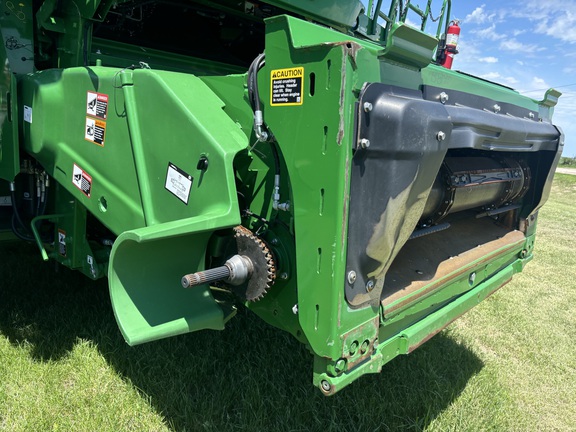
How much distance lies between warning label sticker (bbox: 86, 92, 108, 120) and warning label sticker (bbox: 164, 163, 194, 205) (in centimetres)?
45

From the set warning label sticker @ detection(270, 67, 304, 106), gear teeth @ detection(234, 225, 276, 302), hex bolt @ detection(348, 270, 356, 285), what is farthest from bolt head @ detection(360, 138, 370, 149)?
gear teeth @ detection(234, 225, 276, 302)

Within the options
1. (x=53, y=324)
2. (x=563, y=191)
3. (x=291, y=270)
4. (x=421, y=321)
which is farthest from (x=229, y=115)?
(x=563, y=191)

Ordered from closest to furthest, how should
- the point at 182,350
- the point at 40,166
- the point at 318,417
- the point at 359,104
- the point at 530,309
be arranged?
the point at 359,104, the point at 318,417, the point at 40,166, the point at 182,350, the point at 530,309

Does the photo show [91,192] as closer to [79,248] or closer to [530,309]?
[79,248]

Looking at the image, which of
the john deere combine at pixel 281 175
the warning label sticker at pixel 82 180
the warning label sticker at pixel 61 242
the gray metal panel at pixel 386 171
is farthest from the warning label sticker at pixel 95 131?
the gray metal panel at pixel 386 171

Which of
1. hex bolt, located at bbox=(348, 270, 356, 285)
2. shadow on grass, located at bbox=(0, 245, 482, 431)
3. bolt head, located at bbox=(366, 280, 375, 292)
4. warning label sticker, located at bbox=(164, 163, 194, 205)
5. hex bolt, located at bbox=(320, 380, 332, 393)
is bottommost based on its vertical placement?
shadow on grass, located at bbox=(0, 245, 482, 431)

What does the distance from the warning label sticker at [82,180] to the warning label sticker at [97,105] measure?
0.28 metres

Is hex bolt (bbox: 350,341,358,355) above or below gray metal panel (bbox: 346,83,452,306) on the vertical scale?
below

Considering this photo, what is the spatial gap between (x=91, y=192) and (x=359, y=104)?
1.32m

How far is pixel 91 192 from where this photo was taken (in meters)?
2.19

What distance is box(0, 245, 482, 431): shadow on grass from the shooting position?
→ 96.2 inches

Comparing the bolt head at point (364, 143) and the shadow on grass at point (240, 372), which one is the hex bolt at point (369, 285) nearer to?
the bolt head at point (364, 143)

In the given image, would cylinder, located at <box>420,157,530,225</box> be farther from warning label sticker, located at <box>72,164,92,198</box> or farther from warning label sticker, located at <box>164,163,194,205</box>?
warning label sticker, located at <box>72,164,92,198</box>

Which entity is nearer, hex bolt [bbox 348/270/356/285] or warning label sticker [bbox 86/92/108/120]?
hex bolt [bbox 348/270/356/285]
